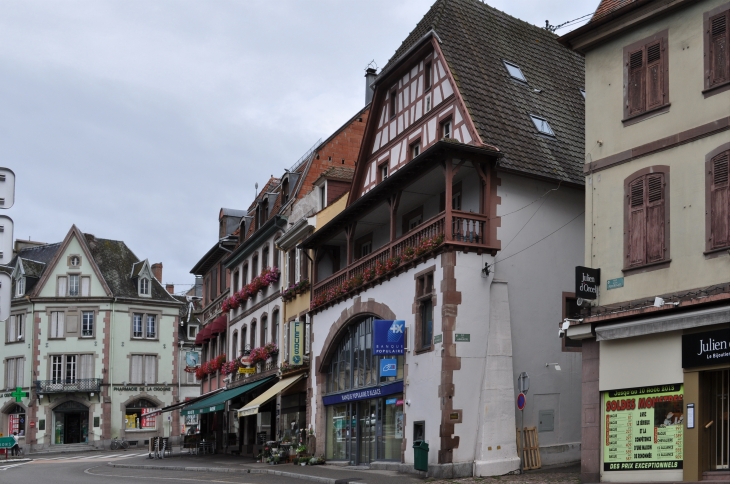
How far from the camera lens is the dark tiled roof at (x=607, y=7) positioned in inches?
814

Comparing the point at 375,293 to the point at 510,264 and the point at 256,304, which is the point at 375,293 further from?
the point at 256,304

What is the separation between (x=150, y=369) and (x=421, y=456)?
52722 millimetres

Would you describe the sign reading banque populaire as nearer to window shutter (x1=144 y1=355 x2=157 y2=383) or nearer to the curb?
the curb

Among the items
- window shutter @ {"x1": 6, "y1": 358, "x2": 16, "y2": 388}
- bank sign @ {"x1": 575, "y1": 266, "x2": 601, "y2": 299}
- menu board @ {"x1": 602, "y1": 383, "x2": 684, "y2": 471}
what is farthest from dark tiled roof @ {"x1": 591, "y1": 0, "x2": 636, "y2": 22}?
window shutter @ {"x1": 6, "y1": 358, "x2": 16, "y2": 388}

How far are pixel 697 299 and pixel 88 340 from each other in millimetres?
60311

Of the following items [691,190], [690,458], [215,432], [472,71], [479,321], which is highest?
[472,71]

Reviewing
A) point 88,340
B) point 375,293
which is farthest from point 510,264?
point 88,340

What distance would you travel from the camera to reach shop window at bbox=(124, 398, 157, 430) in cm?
7188

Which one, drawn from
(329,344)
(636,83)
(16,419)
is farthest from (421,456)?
(16,419)

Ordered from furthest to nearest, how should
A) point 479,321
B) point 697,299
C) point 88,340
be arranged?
point 88,340
point 479,321
point 697,299

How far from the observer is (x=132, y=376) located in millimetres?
73125

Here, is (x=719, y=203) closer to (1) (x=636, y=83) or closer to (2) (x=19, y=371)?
(1) (x=636, y=83)

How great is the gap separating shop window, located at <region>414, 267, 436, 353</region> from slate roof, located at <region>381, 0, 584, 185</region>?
355 cm

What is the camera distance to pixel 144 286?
7575 cm
